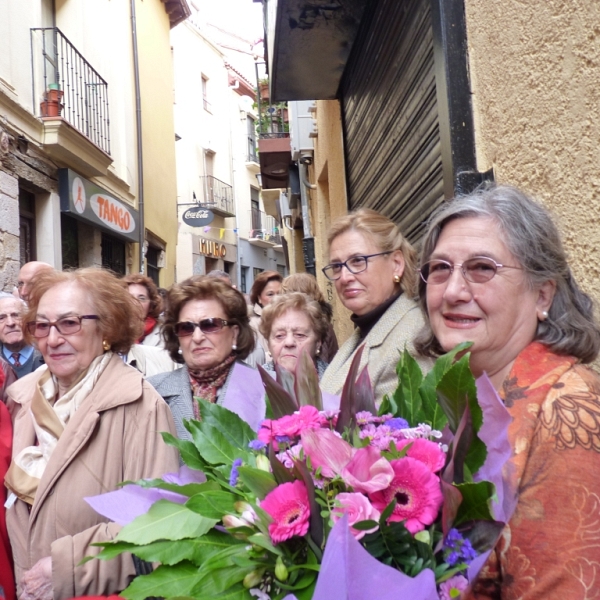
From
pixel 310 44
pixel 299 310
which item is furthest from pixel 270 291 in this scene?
pixel 299 310

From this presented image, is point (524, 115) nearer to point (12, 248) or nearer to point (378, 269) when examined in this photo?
point (378, 269)

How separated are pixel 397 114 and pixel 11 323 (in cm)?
299

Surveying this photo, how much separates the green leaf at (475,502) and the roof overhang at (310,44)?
439 centimetres

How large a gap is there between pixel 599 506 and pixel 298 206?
556 inches

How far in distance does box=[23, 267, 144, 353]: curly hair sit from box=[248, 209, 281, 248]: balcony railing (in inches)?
1051

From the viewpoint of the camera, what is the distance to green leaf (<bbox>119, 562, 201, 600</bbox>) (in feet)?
3.69

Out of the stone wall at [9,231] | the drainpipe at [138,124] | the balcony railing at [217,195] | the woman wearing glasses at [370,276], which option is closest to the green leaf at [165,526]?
the woman wearing glasses at [370,276]

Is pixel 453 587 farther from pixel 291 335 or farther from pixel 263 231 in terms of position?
pixel 263 231

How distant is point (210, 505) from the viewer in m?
1.17

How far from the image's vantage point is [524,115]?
255 centimetres

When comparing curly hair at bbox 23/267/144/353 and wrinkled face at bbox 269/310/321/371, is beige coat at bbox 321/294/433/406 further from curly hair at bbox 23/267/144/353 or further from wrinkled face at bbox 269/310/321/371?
curly hair at bbox 23/267/144/353

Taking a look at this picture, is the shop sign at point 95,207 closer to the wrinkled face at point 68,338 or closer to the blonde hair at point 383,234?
the wrinkled face at point 68,338

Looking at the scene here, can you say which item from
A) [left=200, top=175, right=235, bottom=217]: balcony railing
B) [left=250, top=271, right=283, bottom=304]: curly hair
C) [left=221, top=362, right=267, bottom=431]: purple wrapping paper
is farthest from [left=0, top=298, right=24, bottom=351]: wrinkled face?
[left=200, top=175, right=235, bottom=217]: balcony railing

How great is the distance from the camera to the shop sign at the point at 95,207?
10219 mm
